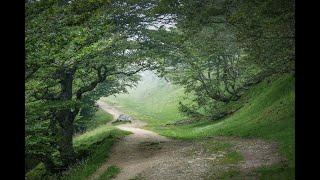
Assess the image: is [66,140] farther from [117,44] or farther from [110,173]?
[117,44]

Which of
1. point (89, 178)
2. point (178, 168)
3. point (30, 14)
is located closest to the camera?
point (30, 14)

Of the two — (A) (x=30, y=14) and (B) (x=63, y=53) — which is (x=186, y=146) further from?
(A) (x=30, y=14)

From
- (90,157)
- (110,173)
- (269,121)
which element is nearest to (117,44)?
(90,157)

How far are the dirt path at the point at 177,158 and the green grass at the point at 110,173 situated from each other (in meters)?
0.35

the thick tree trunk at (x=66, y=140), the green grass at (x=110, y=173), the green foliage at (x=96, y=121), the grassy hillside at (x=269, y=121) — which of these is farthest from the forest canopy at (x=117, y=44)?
the green foliage at (x=96, y=121)

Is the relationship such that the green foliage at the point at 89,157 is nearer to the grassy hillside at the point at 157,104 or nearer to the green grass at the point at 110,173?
the green grass at the point at 110,173

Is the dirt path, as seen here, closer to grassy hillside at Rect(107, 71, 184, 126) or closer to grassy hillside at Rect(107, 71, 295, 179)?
grassy hillside at Rect(107, 71, 295, 179)

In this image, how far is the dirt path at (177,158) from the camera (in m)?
18.4

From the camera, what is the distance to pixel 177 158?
22.7 metres

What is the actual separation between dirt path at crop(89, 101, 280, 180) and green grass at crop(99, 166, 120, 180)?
13.7 inches
